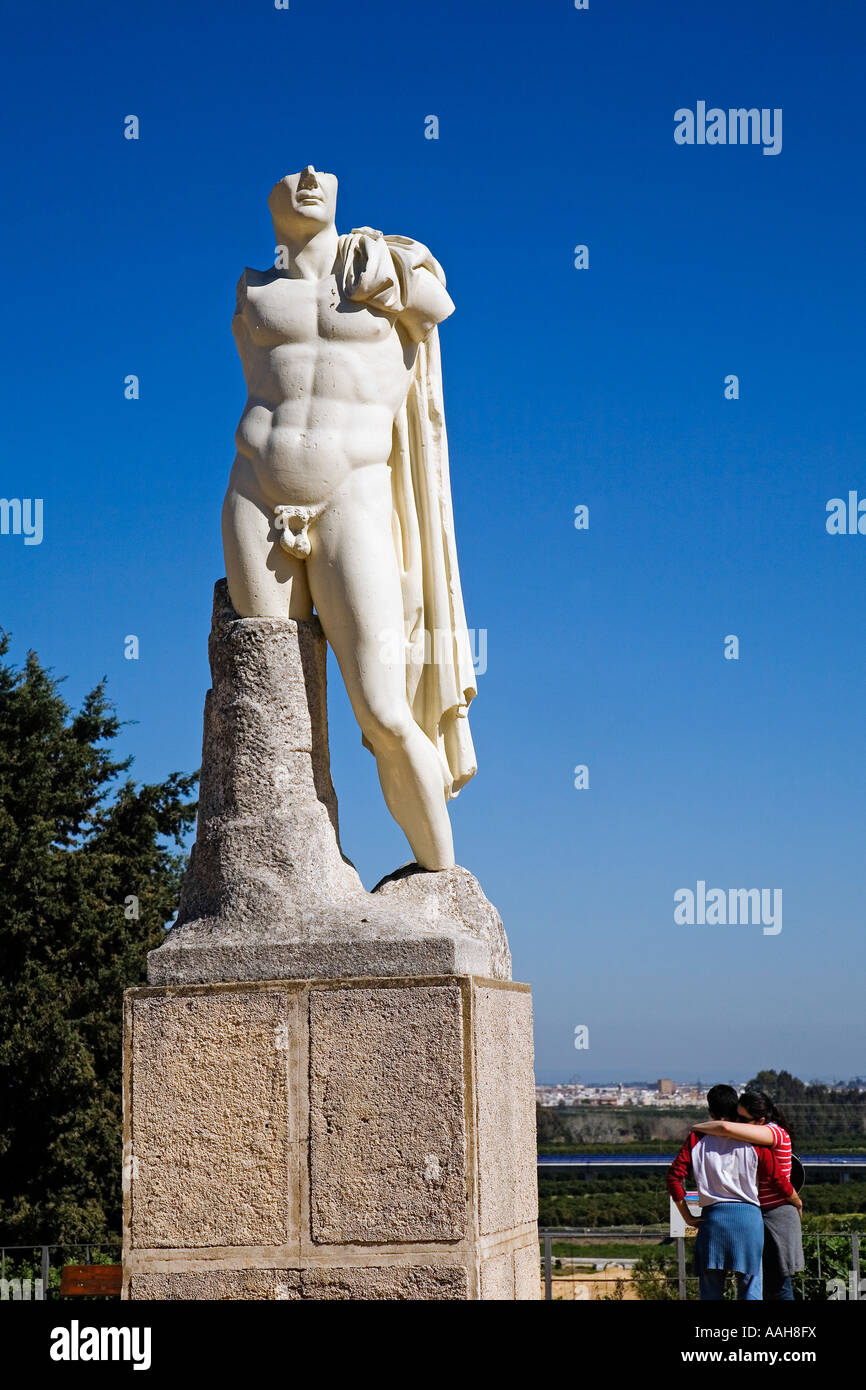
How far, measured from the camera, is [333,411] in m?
6.27

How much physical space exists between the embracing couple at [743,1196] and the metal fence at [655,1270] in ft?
1.44

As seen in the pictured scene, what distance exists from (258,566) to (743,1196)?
3639 mm

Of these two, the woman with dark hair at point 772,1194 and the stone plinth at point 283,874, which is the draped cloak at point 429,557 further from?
the woman with dark hair at point 772,1194

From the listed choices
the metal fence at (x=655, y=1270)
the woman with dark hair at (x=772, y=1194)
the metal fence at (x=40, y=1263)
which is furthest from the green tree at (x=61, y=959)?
the woman with dark hair at (x=772, y=1194)

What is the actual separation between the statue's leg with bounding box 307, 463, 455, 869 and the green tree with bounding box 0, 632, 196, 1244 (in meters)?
18.0

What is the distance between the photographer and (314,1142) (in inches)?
219

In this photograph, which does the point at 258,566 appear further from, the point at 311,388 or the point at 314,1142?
the point at 314,1142

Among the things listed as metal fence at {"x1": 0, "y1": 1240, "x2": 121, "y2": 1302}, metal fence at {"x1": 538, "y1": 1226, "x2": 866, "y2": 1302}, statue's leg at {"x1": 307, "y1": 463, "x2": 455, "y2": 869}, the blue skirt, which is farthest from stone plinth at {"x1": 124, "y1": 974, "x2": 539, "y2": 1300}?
metal fence at {"x1": 0, "y1": 1240, "x2": 121, "y2": 1302}

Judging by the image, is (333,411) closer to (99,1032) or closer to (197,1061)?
(197,1061)

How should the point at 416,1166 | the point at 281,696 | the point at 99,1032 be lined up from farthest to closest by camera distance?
the point at 99,1032, the point at 281,696, the point at 416,1166

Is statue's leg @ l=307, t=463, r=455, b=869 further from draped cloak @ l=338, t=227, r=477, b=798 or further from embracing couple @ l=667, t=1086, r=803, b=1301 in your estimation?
embracing couple @ l=667, t=1086, r=803, b=1301

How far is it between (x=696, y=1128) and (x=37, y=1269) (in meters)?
14.3

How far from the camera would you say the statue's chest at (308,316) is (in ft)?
20.7
